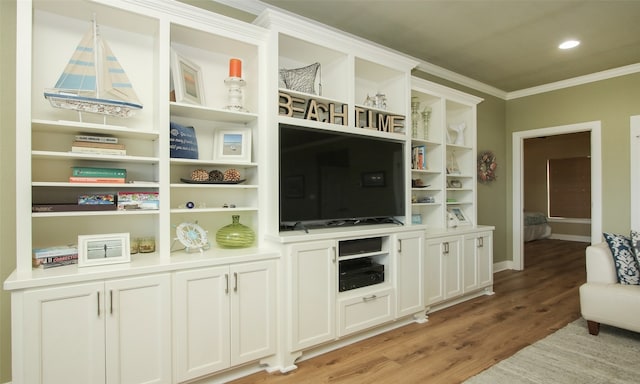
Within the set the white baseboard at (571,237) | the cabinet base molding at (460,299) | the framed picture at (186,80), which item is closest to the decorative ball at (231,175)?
the framed picture at (186,80)

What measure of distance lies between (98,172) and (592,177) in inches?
211

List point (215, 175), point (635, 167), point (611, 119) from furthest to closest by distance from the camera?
point (611, 119) < point (635, 167) < point (215, 175)

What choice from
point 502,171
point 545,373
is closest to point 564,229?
point 502,171

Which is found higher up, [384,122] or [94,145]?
[384,122]

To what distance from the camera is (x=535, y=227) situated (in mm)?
7500

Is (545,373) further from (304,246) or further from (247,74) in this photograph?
(247,74)

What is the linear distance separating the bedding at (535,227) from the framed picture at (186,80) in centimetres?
733

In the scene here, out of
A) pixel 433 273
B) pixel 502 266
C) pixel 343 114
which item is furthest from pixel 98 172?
pixel 502 266

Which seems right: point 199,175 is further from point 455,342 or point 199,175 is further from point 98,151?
point 455,342

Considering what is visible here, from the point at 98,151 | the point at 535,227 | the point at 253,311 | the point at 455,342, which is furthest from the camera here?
the point at 535,227

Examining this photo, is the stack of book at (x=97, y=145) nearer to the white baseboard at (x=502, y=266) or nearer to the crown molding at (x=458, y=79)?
the crown molding at (x=458, y=79)

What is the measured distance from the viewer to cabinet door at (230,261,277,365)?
2094 mm

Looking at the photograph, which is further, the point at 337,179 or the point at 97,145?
the point at 337,179

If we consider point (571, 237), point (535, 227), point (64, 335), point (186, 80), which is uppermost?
point (186, 80)
